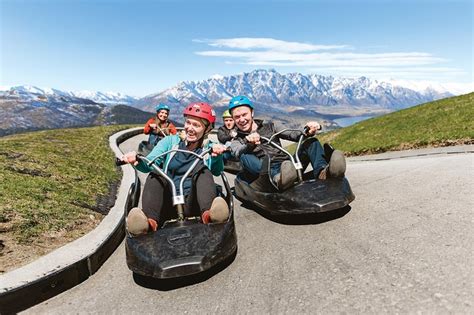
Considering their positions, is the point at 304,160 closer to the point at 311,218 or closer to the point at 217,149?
the point at 311,218

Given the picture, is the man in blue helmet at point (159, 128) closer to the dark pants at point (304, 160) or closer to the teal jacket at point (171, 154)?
the dark pants at point (304, 160)

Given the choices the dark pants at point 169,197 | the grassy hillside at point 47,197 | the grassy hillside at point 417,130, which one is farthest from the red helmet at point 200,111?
the grassy hillside at point 417,130

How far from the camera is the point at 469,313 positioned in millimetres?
2664

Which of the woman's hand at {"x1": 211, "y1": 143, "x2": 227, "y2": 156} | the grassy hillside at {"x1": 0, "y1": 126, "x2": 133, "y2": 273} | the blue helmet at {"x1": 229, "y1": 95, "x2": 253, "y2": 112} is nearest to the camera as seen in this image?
the grassy hillside at {"x1": 0, "y1": 126, "x2": 133, "y2": 273}

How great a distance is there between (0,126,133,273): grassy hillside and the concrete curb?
374 millimetres

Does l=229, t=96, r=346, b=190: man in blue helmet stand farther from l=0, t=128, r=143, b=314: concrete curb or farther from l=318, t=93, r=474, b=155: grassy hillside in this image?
l=318, t=93, r=474, b=155: grassy hillside

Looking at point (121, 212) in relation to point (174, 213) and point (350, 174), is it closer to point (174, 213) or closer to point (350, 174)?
point (174, 213)

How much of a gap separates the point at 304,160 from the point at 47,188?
220 inches

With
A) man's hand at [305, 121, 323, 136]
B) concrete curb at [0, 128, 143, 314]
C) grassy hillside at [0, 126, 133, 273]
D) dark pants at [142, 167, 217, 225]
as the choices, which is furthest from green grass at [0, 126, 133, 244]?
man's hand at [305, 121, 323, 136]

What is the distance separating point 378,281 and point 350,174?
629cm

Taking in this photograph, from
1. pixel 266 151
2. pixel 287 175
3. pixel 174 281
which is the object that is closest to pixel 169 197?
pixel 174 281

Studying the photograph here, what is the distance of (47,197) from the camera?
7.02 meters

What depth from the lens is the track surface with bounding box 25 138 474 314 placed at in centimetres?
312

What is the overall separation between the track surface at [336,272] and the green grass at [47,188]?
1313 millimetres
